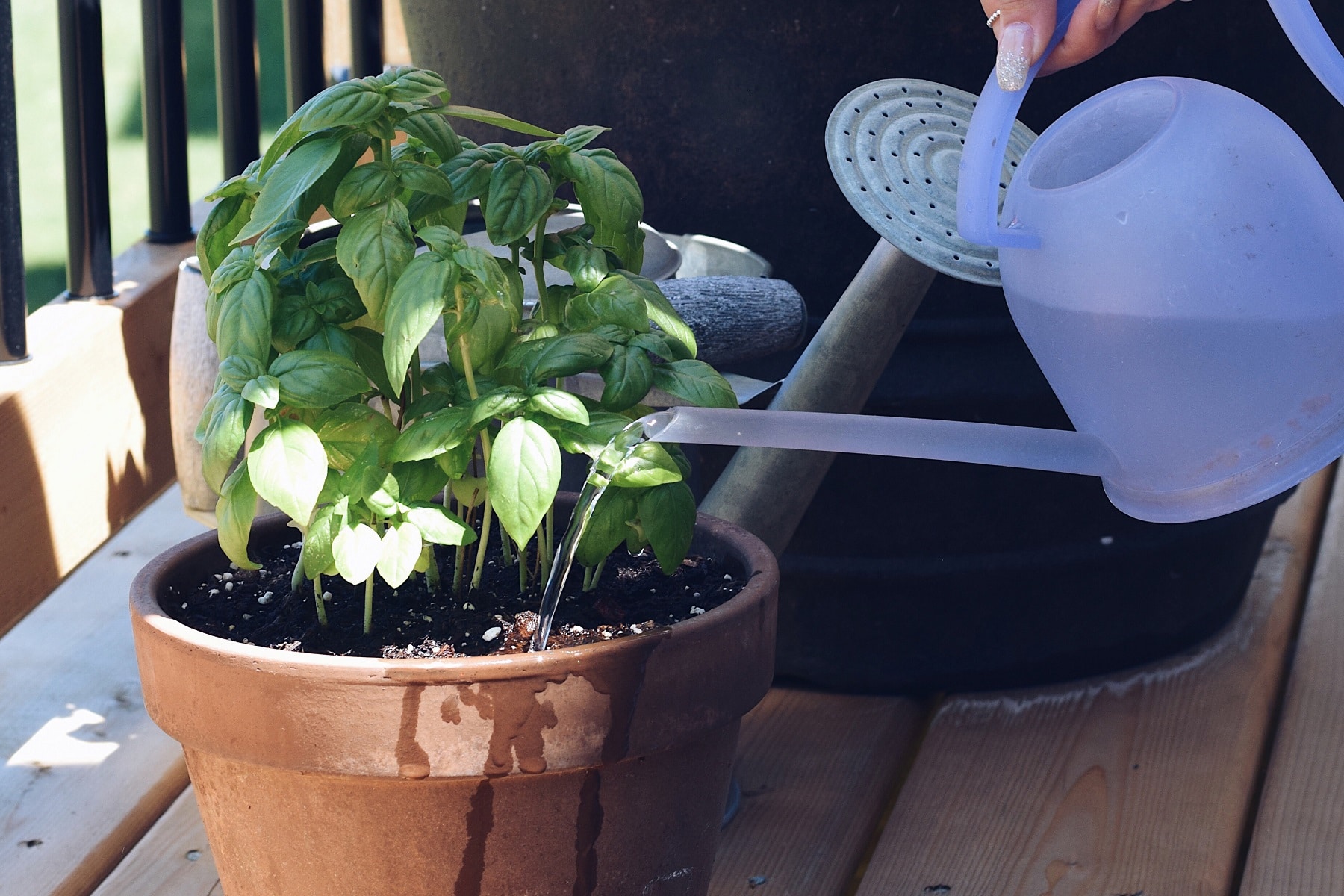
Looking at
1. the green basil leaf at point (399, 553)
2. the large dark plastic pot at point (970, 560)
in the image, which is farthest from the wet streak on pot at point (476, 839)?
the large dark plastic pot at point (970, 560)

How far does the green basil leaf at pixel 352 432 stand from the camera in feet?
2.43

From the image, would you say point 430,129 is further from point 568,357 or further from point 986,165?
point 986,165

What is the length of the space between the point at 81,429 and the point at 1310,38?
3.41 ft

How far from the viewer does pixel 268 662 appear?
2.16 ft

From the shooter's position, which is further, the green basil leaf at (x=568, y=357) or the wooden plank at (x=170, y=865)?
the wooden plank at (x=170, y=865)

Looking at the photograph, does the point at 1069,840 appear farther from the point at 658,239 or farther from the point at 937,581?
the point at 658,239

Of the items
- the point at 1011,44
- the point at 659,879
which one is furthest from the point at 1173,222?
the point at 659,879

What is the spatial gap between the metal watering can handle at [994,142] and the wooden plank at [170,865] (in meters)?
0.70

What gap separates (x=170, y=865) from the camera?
1031 millimetres

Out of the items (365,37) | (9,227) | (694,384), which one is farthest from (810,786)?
(365,37)

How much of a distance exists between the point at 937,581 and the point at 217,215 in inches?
30.6

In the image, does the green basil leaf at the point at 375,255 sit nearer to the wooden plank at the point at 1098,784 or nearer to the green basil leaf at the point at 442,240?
the green basil leaf at the point at 442,240

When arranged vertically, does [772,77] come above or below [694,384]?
above

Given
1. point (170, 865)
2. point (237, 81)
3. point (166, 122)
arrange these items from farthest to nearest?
point (237, 81) → point (166, 122) → point (170, 865)
